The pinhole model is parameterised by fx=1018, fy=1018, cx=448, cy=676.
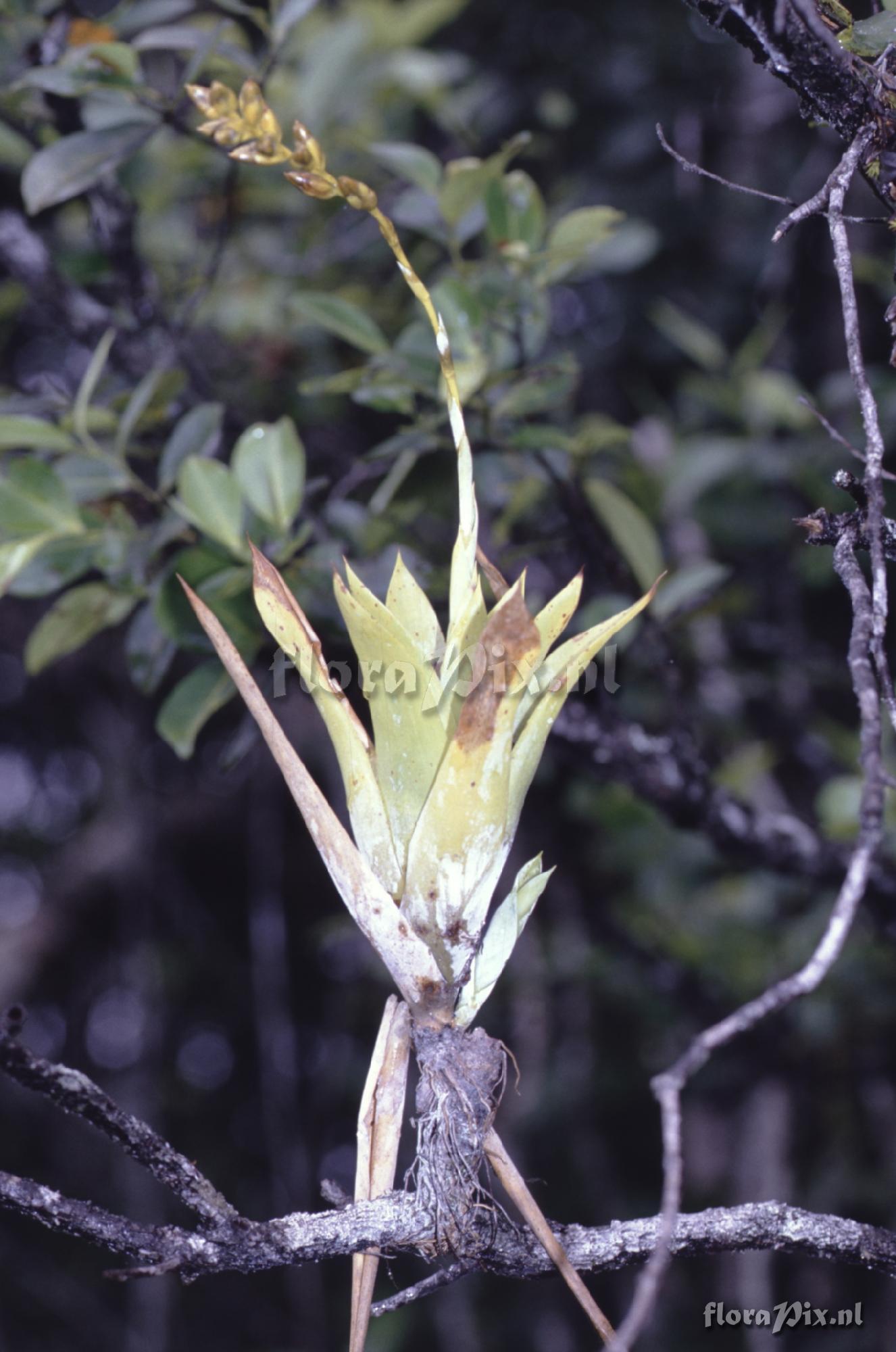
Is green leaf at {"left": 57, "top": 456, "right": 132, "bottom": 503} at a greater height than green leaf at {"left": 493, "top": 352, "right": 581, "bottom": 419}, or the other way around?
green leaf at {"left": 493, "top": 352, "right": 581, "bottom": 419}

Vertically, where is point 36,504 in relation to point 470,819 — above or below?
above

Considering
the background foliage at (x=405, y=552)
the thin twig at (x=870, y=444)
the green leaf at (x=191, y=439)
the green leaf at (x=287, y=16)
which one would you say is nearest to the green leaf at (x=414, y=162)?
the background foliage at (x=405, y=552)

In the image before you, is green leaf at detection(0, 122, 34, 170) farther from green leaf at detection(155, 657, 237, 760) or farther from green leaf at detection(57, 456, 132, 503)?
green leaf at detection(155, 657, 237, 760)

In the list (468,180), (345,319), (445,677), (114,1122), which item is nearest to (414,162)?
(468,180)

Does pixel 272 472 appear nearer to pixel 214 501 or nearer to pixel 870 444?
pixel 214 501

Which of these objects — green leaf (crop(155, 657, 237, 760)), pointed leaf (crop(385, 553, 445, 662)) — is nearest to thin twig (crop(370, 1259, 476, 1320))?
pointed leaf (crop(385, 553, 445, 662))

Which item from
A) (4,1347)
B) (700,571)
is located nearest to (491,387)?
(700,571)

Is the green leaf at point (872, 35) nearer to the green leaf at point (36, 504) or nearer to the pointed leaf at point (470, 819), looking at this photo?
the pointed leaf at point (470, 819)
